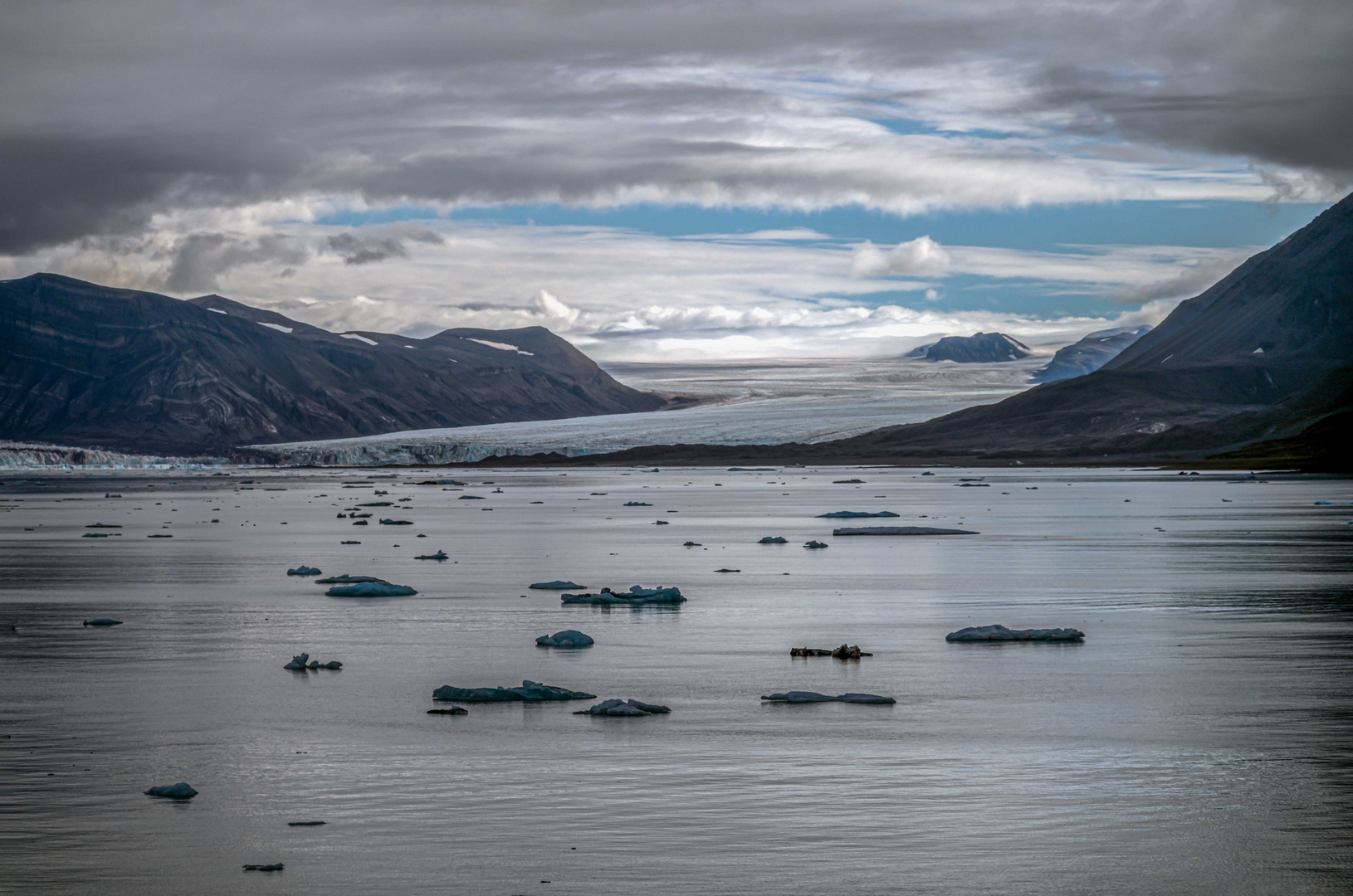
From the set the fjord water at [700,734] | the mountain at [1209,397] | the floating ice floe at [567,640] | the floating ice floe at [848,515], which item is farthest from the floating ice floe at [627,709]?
the mountain at [1209,397]

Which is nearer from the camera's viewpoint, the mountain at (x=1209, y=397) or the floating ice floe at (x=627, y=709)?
the floating ice floe at (x=627, y=709)

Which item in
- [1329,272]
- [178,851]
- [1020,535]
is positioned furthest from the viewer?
[1329,272]

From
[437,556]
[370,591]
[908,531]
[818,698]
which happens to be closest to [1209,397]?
[908,531]

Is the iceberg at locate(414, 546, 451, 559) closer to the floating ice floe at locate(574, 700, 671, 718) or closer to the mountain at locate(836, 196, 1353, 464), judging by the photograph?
the floating ice floe at locate(574, 700, 671, 718)

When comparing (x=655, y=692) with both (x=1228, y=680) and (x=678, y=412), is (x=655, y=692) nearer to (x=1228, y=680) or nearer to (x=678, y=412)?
(x=1228, y=680)

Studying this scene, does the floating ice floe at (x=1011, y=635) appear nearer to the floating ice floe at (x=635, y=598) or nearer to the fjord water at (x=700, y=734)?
the fjord water at (x=700, y=734)

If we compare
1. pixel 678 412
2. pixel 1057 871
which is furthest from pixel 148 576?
pixel 678 412
